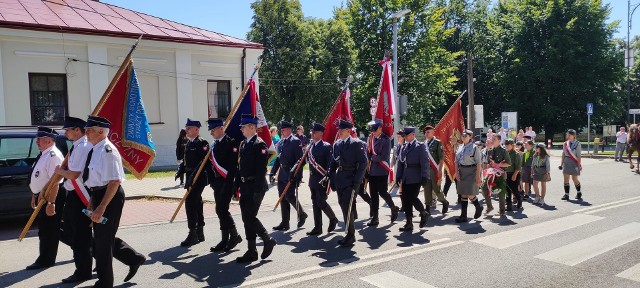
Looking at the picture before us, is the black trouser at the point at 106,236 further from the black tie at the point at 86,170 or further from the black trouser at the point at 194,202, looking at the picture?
the black trouser at the point at 194,202

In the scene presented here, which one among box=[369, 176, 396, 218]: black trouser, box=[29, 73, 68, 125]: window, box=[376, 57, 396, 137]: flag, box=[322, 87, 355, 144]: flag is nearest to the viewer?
box=[369, 176, 396, 218]: black trouser

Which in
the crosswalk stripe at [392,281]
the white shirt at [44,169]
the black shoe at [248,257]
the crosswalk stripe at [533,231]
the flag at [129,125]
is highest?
the flag at [129,125]

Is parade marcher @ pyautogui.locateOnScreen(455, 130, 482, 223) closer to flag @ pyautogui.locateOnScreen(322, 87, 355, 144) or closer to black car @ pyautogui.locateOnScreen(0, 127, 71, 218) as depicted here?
flag @ pyautogui.locateOnScreen(322, 87, 355, 144)

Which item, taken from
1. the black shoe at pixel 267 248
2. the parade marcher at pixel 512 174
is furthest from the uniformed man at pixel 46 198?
the parade marcher at pixel 512 174

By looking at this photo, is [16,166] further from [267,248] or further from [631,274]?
[631,274]

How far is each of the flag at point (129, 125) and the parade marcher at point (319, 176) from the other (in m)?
2.55

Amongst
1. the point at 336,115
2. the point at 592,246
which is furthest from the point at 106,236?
the point at 592,246

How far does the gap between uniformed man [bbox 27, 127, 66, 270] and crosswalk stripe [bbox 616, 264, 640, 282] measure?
682 centimetres

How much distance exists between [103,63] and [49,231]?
1416 centimetres

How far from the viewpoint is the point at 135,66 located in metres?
19.6

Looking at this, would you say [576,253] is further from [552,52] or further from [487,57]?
[487,57]

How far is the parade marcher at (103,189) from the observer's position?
4.98 m

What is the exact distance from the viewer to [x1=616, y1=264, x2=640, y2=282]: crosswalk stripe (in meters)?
5.73

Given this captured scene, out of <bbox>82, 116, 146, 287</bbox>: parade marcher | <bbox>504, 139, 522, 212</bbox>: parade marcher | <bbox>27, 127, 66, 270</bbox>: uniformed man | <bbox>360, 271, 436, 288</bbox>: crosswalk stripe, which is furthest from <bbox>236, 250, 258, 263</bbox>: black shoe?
<bbox>504, 139, 522, 212</bbox>: parade marcher
